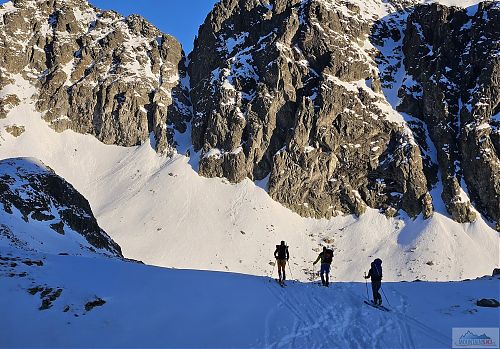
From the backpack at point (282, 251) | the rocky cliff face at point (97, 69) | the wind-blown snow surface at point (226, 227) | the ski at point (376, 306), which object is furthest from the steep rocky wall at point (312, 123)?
the ski at point (376, 306)

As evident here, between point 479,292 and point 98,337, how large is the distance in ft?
47.2

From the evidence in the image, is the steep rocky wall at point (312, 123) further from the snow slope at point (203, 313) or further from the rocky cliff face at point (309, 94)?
Result: the snow slope at point (203, 313)

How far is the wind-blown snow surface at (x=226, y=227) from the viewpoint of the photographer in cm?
7181

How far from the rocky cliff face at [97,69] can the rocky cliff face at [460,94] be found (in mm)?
60913

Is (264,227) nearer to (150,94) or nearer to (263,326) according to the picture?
(150,94)

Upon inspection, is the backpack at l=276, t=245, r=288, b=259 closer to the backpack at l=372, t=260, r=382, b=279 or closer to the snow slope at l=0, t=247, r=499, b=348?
the snow slope at l=0, t=247, r=499, b=348

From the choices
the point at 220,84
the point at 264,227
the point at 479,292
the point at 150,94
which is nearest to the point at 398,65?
the point at 220,84

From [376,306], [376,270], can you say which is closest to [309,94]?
[376,270]

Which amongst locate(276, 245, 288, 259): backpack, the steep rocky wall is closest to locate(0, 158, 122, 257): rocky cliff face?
locate(276, 245, 288, 259): backpack

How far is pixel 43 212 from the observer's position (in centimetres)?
3775

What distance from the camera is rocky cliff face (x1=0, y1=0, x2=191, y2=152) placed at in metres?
110

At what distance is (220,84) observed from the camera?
10350 cm

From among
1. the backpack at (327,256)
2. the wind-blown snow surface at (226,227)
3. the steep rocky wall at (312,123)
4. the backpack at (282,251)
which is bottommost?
the backpack at (327,256)

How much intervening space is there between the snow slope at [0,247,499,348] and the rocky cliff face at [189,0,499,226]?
73.5m
